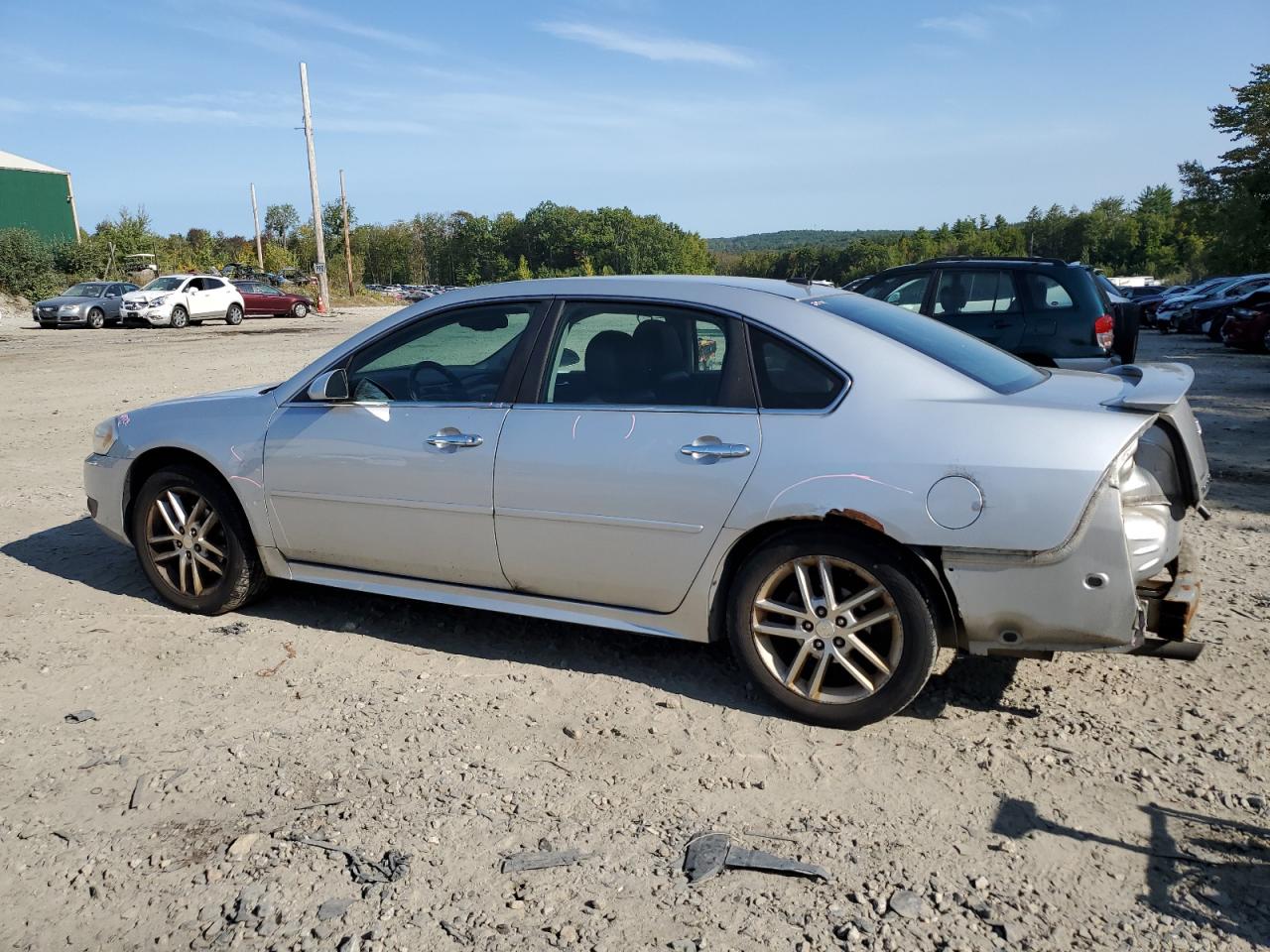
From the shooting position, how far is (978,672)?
13.6 feet

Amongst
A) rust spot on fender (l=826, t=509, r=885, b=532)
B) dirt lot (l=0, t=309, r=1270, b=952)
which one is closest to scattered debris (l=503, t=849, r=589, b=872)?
dirt lot (l=0, t=309, r=1270, b=952)

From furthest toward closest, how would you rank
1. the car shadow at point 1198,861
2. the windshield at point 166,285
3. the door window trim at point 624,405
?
the windshield at point 166,285 → the door window trim at point 624,405 → the car shadow at point 1198,861

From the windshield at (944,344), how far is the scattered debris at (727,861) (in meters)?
1.80

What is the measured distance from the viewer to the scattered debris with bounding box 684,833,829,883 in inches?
112

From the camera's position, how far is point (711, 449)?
146 inches

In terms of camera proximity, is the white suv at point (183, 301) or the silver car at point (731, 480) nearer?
the silver car at point (731, 480)

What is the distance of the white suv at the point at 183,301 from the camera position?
30891mm

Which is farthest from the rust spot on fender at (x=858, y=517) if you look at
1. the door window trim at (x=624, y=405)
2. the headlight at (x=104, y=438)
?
the headlight at (x=104, y=438)

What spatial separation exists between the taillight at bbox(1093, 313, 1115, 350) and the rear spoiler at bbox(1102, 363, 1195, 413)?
5695mm

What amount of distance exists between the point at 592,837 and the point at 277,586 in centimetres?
293

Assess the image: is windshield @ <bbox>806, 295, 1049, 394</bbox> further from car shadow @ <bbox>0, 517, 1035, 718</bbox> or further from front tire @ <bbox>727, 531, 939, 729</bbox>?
car shadow @ <bbox>0, 517, 1035, 718</bbox>

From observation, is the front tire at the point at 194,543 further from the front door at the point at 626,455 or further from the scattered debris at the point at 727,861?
the scattered debris at the point at 727,861

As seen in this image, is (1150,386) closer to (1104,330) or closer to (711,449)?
(711,449)

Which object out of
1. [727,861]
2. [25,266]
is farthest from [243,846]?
[25,266]
